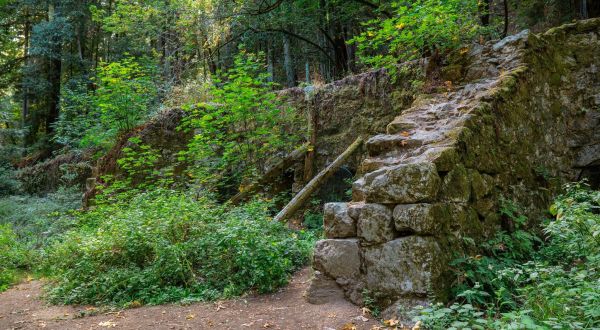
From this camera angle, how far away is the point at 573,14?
31.8 ft

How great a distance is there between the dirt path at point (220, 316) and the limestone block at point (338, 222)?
2.40 ft

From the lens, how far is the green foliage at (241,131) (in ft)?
28.8

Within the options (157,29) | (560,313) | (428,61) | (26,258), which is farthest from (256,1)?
(560,313)

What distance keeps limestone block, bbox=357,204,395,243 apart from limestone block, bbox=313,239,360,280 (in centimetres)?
17

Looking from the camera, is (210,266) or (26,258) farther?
(26,258)

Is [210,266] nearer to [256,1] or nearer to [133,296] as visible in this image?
[133,296]

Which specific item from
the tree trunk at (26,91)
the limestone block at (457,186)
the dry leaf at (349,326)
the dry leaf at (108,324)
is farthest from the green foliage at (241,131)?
the tree trunk at (26,91)

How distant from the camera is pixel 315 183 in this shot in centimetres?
824

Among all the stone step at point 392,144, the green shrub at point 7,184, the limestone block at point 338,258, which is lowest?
the limestone block at point 338,258

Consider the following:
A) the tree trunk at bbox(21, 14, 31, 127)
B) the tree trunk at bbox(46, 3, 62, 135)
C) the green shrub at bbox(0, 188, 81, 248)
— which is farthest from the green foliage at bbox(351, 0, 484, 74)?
the tree trunk at bbox(21, 14, 31, 127)

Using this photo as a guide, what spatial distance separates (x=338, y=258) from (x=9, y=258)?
21.9ft

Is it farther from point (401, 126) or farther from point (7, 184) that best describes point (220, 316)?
point (7, 184)

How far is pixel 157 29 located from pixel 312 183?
11415 mm

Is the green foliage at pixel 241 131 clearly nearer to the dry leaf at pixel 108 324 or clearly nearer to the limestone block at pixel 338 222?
the limestone block at pixel 338 222
